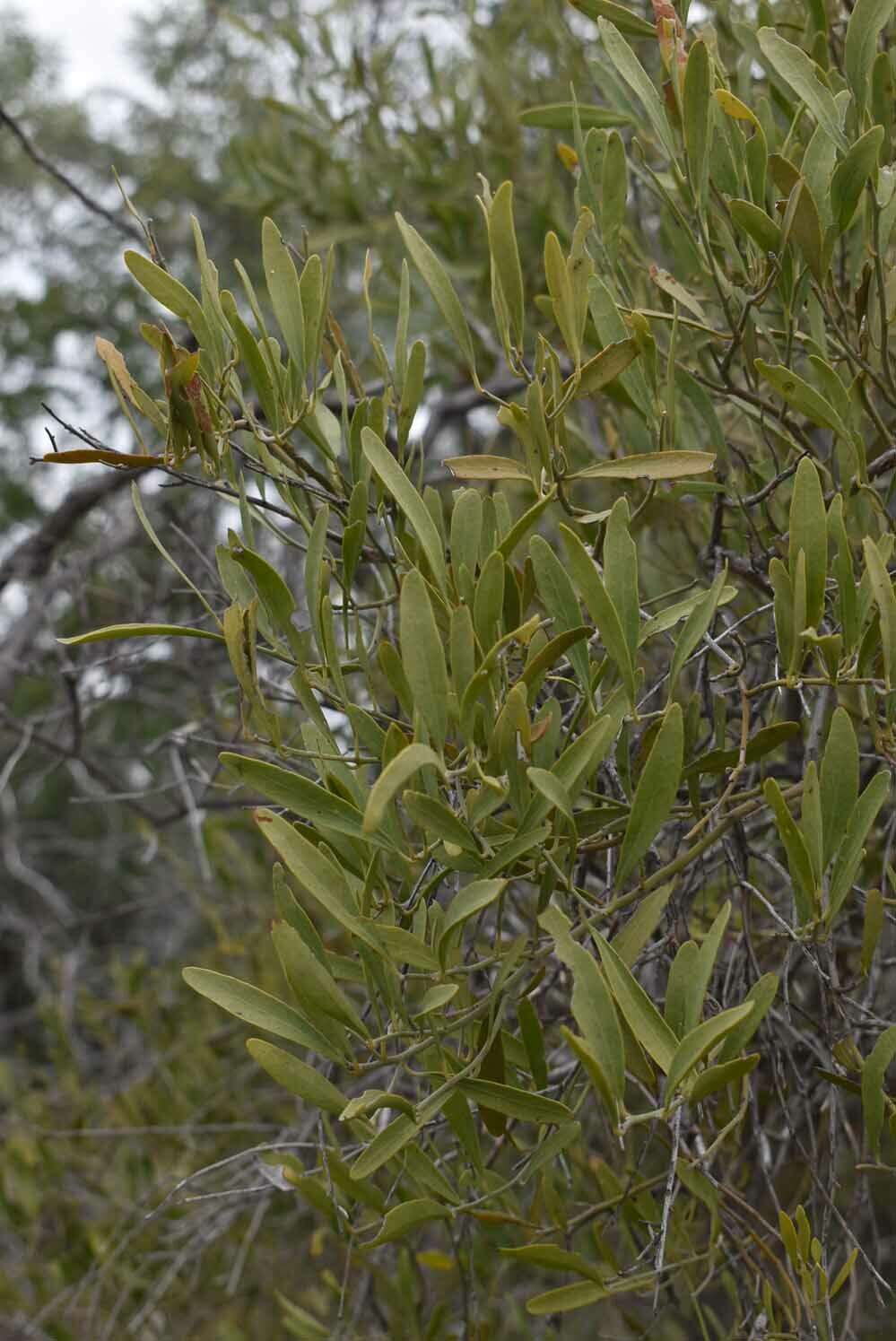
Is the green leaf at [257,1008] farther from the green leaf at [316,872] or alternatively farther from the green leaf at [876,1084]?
the green leaf at [876,1084]

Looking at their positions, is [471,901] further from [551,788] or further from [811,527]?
[811,527]

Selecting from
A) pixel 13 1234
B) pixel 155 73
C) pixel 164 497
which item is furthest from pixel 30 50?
pixel 13 1234

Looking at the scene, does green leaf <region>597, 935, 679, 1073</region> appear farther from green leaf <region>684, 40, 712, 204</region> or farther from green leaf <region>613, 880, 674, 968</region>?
green leaf <region>684, 40, 712, 204</region>

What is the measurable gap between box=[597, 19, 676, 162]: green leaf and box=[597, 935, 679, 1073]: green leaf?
1.62 ft

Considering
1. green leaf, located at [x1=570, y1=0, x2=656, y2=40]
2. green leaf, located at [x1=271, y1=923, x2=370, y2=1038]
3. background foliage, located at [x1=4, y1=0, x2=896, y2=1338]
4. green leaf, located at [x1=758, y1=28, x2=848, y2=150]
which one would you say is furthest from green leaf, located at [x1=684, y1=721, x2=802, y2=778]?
green leaf, located at [x1=570, y1=0, x2=656, y2=40]

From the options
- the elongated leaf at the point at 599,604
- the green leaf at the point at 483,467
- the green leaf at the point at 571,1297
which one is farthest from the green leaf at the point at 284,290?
the green leaf at the point at 571,1297

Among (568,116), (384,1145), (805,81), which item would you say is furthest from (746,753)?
(568,116)

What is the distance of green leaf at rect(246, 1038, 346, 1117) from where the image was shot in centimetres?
62

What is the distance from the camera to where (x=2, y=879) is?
166 inches

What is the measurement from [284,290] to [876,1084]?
563 mm

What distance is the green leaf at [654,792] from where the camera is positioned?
0.61 m

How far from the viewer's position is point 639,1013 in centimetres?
60

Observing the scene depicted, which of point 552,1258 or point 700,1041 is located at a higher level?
point 700,1041

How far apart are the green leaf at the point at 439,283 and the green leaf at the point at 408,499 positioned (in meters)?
0.09
